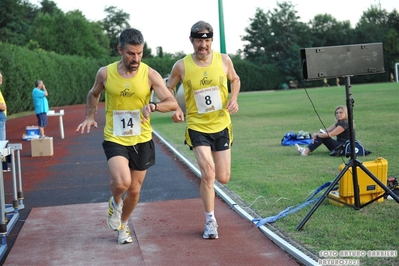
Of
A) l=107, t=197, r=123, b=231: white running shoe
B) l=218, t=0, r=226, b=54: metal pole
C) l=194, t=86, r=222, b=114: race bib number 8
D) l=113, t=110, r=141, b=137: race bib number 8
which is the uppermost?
l=218, t=0, r=226, b=54: metal pole

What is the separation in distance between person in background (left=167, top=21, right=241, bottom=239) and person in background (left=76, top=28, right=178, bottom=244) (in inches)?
17.4

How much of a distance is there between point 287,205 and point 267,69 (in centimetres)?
8140

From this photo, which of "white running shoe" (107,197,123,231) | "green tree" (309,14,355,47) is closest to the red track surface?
"white running shoe" (107,197,123,231)

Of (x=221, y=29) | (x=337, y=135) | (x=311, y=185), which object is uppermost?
(x=221, y=29)

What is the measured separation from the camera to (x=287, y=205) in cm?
832

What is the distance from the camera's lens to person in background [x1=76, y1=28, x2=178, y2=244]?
665 cm

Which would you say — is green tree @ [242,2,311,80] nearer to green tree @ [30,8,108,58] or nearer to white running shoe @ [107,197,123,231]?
green tree @ [30,8,108,58]

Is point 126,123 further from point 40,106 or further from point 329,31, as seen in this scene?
point 329,31

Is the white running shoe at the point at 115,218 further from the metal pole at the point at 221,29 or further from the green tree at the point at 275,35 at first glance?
the green tree at the point at 275,35

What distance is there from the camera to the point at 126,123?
6816 millimetres

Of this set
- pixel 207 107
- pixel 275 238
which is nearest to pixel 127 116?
pixel 207 107

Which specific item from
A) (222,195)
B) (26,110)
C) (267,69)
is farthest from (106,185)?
(267,69)

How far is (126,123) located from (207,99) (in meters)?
0.99

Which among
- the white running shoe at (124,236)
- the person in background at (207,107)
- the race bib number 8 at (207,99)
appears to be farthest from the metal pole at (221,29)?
the white running shoe at (124,236)
